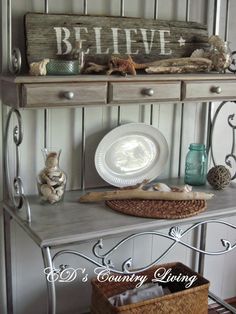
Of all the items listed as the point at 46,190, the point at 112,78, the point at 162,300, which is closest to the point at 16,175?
the point at 46,190

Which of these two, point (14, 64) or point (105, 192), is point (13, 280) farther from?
point (14, 64)

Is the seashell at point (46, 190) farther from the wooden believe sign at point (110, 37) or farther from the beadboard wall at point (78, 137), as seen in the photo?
the wooden believe sign at point (110, 37)

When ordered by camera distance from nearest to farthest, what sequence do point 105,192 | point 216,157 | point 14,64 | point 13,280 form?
point 14,64
point 105,192
point 13,280
point 216,157

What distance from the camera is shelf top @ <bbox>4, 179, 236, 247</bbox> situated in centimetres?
157

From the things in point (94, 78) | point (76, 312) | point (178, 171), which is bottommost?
point (76, 312)

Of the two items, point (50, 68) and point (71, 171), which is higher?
point (50, 68)

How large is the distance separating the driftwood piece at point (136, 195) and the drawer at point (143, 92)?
1.10 ft

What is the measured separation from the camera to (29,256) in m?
2.04

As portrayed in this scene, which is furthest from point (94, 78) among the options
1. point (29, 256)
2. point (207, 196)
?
point (29, 256)

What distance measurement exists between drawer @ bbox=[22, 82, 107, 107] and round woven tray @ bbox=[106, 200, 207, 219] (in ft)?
1.22

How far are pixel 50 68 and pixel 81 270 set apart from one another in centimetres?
90

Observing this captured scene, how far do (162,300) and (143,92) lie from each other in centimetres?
79

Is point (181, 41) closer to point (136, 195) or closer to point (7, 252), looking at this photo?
point (136, 195)

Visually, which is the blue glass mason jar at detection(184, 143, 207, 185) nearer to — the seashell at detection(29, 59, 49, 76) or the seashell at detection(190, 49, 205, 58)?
the seashell at detection(190, 49, 205, 58)
